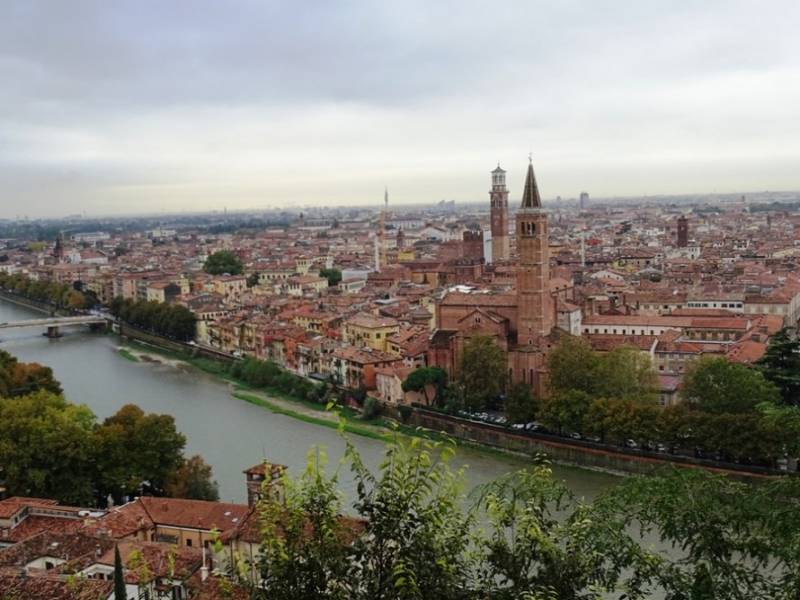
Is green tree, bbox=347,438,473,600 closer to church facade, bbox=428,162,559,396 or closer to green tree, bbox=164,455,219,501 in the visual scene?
green tree, bbox=164,455,219,501

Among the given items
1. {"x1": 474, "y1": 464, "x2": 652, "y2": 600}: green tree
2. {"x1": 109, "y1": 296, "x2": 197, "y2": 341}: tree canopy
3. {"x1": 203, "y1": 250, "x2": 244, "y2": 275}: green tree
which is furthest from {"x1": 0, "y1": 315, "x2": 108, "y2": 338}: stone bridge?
{"x1": 474, "y1": 464, "x2": 652, "y2": 600}: green tree

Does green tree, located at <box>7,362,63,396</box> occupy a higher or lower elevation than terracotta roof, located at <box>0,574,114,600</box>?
lower

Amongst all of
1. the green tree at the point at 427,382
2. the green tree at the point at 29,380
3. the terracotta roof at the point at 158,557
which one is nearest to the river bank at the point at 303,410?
the green tree at the point at 427,382

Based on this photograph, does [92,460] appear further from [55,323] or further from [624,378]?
[55,323]

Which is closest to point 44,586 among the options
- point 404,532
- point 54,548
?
point 54,548

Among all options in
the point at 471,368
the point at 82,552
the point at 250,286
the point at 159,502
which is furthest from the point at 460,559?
the point at 250,286

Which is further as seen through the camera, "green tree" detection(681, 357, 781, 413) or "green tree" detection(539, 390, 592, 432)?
"green tree" detection(539, 390, 592, 432)
